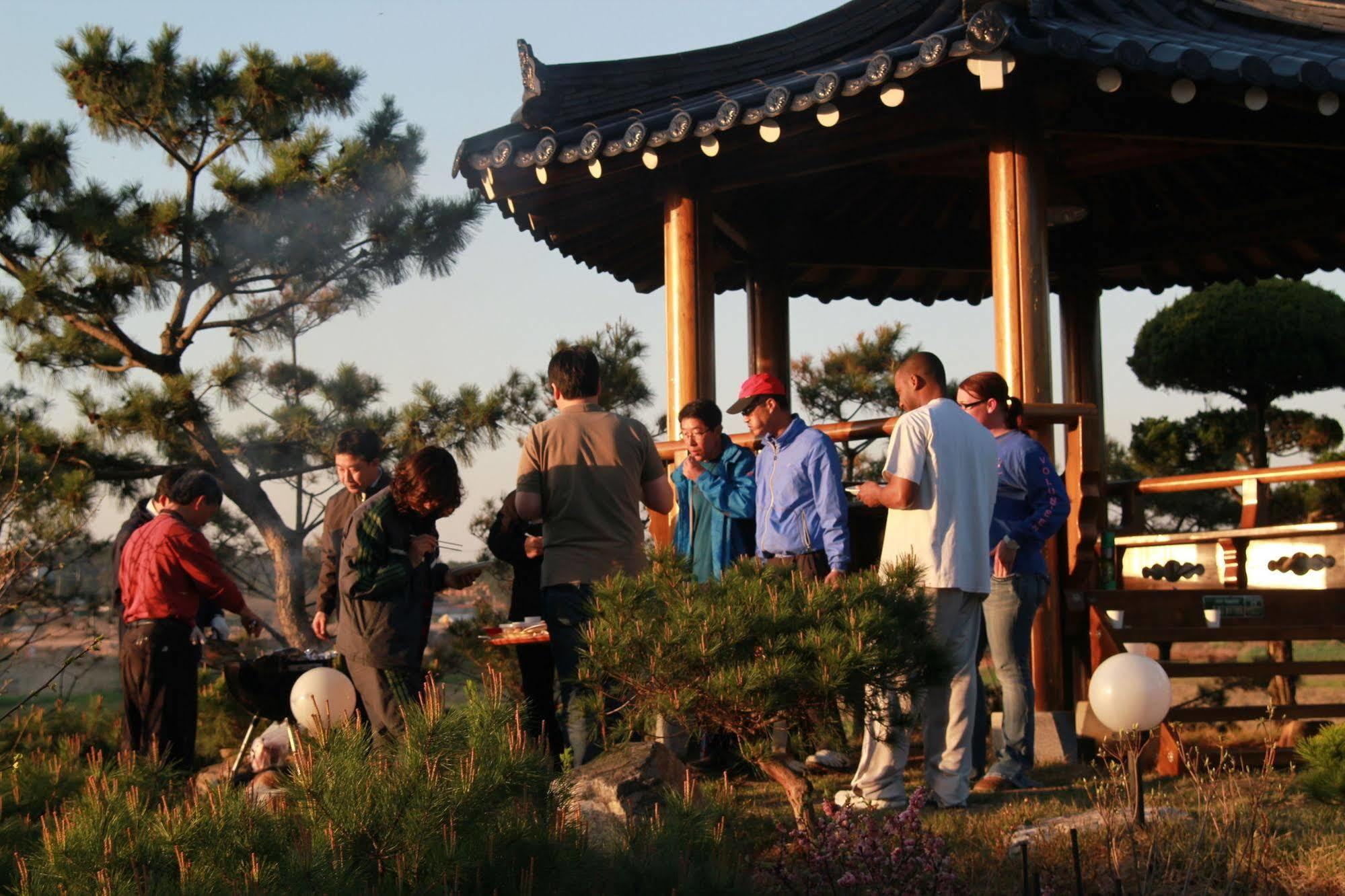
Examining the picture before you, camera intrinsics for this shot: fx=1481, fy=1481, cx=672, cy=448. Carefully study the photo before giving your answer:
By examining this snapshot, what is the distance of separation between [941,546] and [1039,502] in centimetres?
102

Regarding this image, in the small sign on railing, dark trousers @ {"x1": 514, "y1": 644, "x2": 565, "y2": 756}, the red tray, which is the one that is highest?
the small sign on railing

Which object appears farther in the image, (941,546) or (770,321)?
(770,321)

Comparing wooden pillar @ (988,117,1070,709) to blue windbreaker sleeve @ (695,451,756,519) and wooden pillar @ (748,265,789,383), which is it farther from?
wooden pillar @ (748,265,789,383)

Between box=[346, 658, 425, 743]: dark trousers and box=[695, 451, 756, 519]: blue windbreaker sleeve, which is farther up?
box=[695, 451, 756, 519]: blue windbreaker sleeve

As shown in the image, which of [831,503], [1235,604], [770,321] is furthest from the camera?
[770,321]

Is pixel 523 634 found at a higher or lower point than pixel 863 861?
higher

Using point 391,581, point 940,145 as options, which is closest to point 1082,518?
point 940,145

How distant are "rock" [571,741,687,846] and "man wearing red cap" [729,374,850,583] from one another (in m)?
1.08

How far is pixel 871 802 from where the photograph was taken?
5.04m

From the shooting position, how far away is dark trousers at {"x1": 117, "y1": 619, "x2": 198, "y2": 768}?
6328 millimetres

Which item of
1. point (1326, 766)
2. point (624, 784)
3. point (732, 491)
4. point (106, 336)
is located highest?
point (106, 336)

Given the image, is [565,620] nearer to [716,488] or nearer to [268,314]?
[716,488]

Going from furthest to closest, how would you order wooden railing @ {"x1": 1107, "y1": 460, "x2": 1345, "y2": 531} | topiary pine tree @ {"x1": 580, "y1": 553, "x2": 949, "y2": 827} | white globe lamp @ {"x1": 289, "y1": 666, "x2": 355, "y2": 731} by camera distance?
wooden railing @ {"x1": 1107, "y1": 460, "x2": 1345, "y2": 531}
white globe lamp @ {"x1": 289, "y1": 666, "x2": 355, "y2": 731}
topiary pine tree @ {"x1": 580, "y1": 553, "x2": 949, "y2": 827}

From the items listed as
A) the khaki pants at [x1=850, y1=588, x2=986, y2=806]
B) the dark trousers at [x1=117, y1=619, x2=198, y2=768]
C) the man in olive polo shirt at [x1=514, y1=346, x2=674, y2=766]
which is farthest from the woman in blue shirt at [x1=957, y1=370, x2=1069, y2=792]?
the dark trousers at [x1=117, y1=619, x2=198, y2=768]
